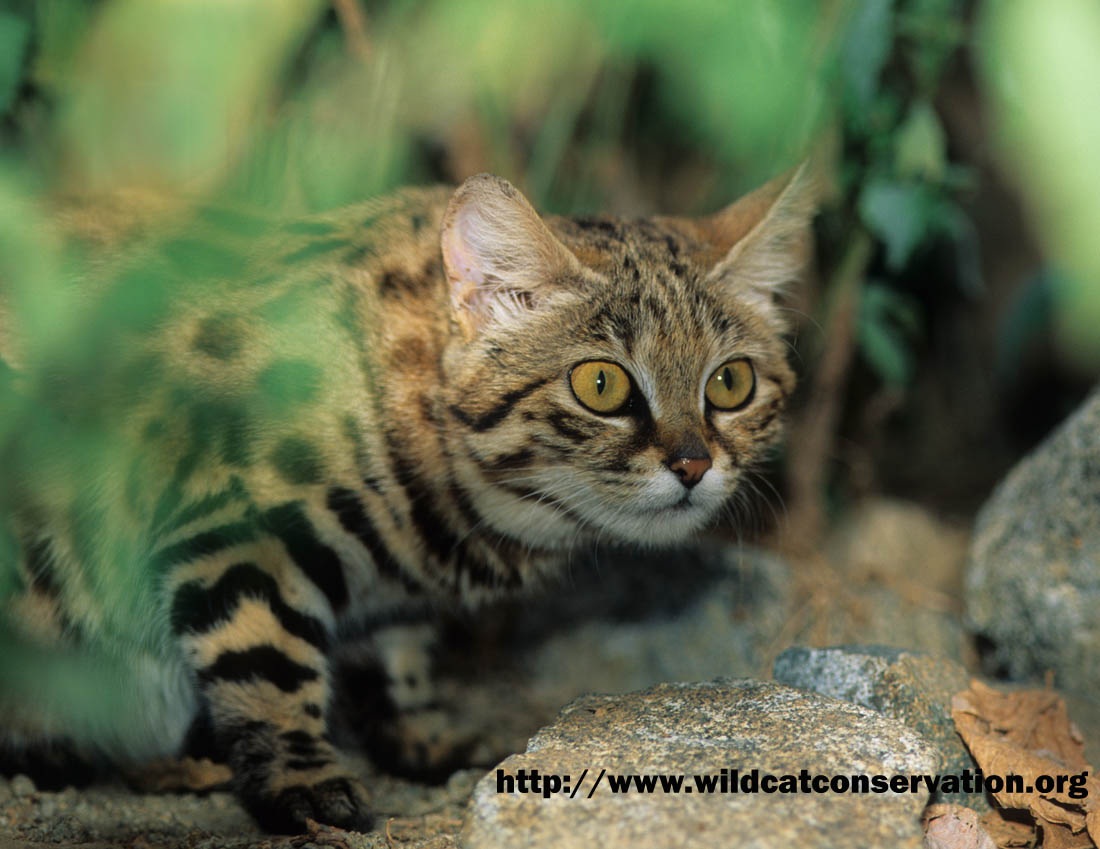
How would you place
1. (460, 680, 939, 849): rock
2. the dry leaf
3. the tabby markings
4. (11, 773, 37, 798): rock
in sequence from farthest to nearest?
→ (11, 773, 37, 798): rock, the tabby markings, the dry leaf, (460, 680, 939, 849): rock

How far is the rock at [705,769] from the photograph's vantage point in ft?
7.02

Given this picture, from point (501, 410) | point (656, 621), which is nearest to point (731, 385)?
point (501, 410)

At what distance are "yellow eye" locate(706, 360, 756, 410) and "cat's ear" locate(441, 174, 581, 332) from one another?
52 cm

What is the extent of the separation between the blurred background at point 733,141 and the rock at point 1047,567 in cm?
66

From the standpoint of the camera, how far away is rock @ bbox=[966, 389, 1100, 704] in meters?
3.50

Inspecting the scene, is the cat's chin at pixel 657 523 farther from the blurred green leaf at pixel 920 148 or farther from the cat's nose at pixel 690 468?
the blurred green leaf at pixel 920 148

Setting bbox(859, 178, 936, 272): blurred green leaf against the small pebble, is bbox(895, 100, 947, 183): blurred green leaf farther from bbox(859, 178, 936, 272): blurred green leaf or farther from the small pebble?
the small pebble

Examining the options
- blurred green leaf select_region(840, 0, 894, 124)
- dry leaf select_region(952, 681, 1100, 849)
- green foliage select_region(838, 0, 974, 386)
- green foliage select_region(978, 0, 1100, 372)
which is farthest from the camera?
green foliage select_region(838, 0, 974, 386)

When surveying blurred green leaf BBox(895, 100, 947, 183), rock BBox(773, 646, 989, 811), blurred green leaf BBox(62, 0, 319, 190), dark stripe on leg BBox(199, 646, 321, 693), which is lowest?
rock BBox(773, 646, 989, 811)

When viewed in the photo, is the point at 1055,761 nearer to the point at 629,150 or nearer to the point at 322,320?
the point at 322,320

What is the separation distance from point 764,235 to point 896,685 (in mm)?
1349

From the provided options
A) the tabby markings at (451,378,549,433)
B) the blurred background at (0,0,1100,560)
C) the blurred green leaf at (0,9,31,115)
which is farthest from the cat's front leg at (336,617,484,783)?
the blurred green leaf at (0,9,31,115)

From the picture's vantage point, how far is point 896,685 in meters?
2.92

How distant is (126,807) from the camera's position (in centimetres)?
321
